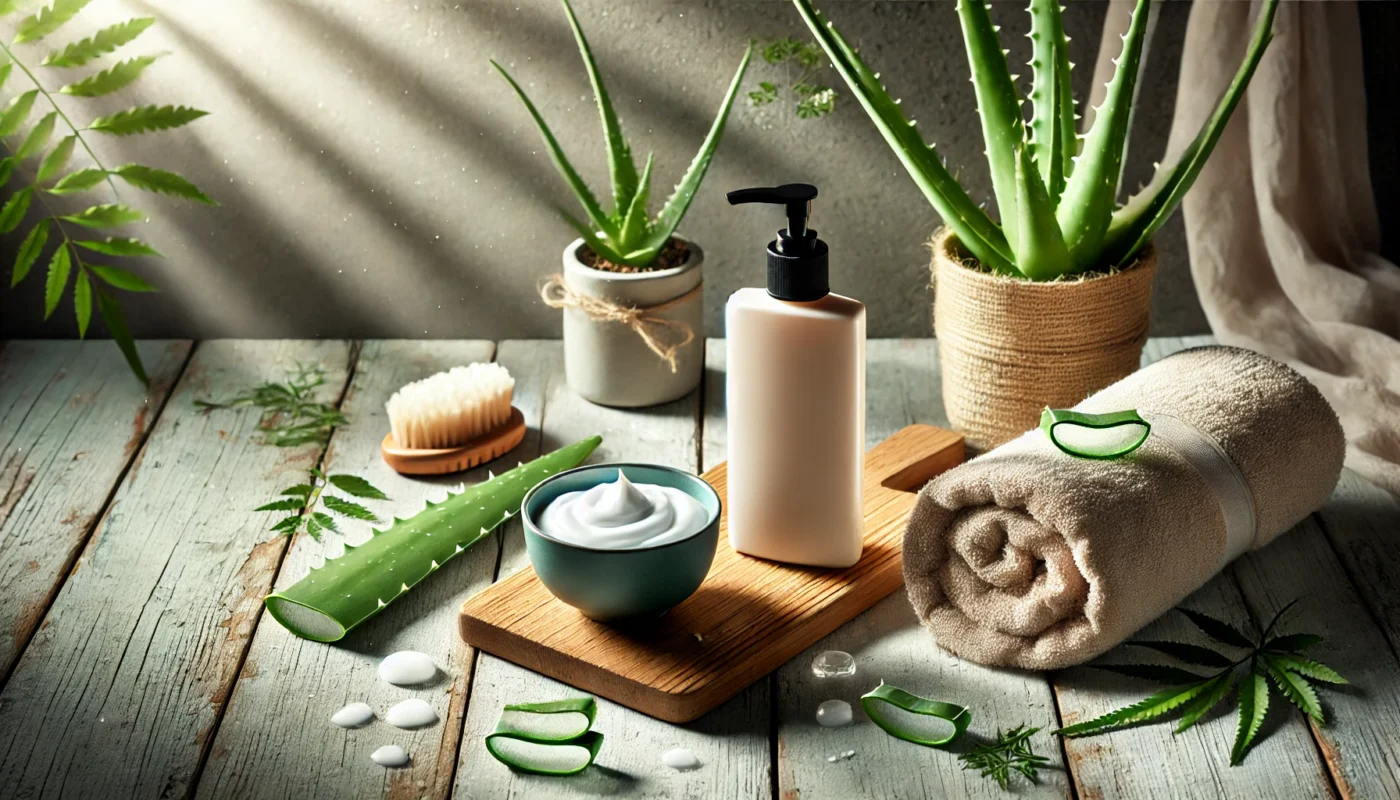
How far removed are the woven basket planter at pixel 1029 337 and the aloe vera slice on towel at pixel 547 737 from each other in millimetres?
545

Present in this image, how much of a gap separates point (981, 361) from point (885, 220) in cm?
33

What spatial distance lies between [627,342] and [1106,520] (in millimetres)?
628

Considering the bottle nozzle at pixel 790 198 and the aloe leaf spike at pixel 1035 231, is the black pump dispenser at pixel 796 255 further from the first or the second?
the aloe leaf spike at pixel 1035 231

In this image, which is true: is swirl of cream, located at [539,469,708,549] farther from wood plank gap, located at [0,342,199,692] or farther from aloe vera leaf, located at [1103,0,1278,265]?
aloe vera leaf, located at [1103,0,1278,265]

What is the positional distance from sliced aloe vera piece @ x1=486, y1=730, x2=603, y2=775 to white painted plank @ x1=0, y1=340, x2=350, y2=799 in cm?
20

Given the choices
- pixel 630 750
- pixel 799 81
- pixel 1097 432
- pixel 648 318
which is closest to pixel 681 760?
pixel 630 750

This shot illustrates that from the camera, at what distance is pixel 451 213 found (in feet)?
5.45

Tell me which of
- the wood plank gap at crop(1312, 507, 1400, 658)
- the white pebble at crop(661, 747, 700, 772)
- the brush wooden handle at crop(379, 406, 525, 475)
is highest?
the white pebble at crop(661, 747, 700, 772)

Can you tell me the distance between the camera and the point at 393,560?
1.14 meters

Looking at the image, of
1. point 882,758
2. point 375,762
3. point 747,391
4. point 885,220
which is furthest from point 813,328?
point 885,220

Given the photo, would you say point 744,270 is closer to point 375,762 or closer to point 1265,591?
point 1265,591

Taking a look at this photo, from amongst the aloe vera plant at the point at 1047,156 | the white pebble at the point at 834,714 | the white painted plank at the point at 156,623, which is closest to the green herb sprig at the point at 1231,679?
the white pebble at the point at 834,714

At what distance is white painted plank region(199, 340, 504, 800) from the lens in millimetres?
940

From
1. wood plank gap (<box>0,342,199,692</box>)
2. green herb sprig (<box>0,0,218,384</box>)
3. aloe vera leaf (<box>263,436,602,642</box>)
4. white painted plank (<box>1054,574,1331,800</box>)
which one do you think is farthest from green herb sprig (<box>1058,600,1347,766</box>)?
green herb sprig (<box>0,0,218,384</box>)
